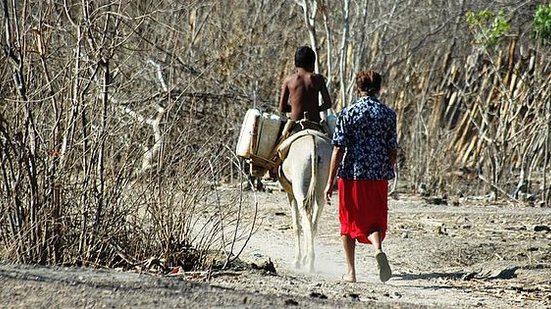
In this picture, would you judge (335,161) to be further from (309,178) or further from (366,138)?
(309,178)

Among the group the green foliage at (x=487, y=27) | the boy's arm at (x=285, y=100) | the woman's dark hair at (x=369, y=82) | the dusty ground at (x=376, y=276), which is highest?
the green foliage at (x=487, y=27)

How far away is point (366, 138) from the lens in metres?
10.4

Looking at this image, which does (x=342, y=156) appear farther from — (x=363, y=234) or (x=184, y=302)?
(x=184, y=302)

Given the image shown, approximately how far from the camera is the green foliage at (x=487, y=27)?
57.6 ft

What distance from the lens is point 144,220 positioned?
388 inches

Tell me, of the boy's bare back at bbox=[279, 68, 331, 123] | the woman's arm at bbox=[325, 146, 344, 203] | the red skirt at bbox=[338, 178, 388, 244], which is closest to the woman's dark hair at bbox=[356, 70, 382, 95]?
the woman's arm at bbox=[325, 146, 344, 203]

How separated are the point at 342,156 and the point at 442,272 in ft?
5.52

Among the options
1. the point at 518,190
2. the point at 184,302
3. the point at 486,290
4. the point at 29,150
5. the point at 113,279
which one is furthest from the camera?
the point at 518,190

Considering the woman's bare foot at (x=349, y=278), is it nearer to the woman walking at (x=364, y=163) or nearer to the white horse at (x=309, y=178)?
the woman walking at (x=364, y=163)

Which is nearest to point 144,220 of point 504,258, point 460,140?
point 504,258

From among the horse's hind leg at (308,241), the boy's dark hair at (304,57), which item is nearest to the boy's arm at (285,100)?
the boy's dark hair at (304,57)

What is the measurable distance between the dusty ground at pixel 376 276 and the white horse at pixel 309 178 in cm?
29

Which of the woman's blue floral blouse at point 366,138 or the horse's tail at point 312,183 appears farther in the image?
the horse's tail at point 312,183

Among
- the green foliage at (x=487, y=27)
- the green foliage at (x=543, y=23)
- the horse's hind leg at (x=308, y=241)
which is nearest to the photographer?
the horse's hind leg at (x=308, y=241)
